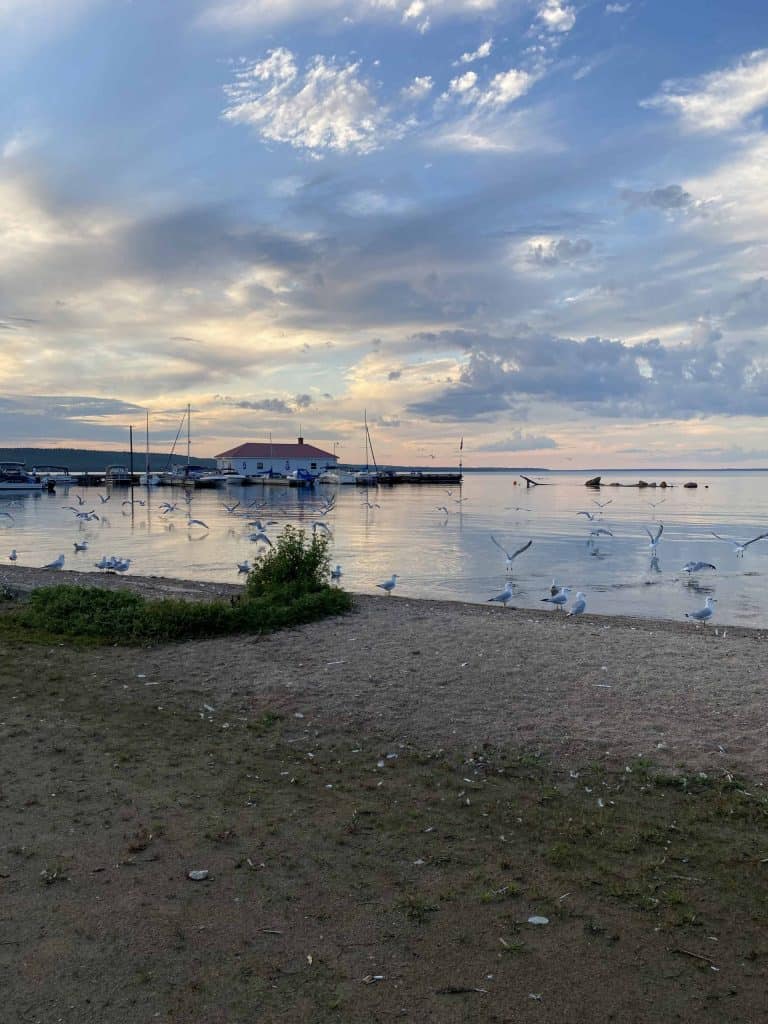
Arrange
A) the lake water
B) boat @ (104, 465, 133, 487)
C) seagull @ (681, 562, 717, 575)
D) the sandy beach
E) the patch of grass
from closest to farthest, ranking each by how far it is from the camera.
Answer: the sandy beach < the patch of grass < the lake water < seagull @ (681, 562, 717, 575) < boat @ (104, 465, 133, 487)

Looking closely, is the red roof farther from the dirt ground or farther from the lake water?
the dirt ground

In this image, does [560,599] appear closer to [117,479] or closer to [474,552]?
[474,552]

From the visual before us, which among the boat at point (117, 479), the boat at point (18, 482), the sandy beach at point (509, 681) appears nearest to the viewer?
the sandy beach at point (509, 681)

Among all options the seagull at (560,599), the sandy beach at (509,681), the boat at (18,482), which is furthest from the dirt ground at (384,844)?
the boat at (18,482)

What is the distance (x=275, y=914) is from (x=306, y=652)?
5.92 metres

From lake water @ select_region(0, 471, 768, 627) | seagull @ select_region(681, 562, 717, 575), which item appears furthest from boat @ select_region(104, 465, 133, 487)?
seagull @ select_region(681, 562, 717, 575)

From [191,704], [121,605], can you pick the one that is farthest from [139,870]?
[121,605]

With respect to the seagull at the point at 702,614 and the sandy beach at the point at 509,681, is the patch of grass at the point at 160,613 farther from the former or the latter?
the seagull at the point at 702,614

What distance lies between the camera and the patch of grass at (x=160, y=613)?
10.8 m

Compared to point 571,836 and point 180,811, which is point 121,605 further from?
point 571,836

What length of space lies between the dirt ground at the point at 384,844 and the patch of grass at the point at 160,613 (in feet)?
5.97

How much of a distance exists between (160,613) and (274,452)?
128 m

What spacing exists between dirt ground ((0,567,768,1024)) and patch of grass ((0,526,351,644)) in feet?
5.97

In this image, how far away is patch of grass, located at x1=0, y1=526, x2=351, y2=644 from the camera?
10836 mm
